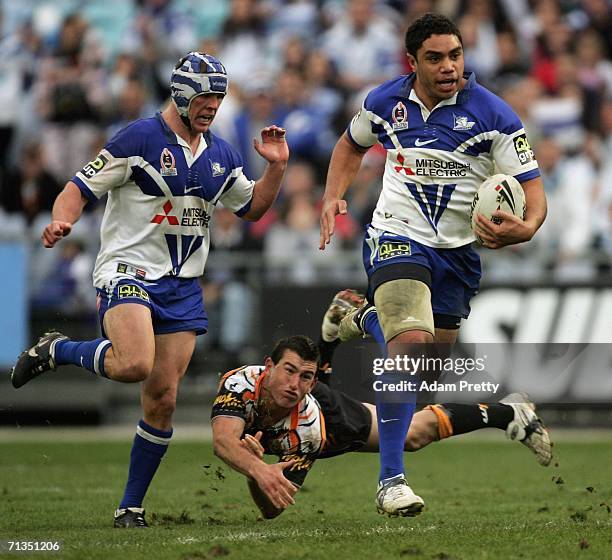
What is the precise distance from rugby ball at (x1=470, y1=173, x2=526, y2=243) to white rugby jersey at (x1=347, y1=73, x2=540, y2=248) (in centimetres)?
16

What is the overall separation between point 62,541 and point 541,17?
12957 millimetres

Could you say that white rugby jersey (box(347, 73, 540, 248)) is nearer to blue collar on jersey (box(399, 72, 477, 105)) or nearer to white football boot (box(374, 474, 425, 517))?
blue collar on jersey (box(399, 72, 477, 105))

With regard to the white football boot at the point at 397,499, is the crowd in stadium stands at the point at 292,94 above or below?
above

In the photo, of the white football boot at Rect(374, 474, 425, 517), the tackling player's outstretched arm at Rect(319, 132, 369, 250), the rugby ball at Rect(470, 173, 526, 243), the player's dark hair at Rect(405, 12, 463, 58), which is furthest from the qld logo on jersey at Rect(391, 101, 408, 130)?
the white football boot at Rect(374, 474, 425, 517)

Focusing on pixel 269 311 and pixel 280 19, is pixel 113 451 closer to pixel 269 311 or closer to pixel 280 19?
pixel 269 311

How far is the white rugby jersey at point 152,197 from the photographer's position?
26.8 feet

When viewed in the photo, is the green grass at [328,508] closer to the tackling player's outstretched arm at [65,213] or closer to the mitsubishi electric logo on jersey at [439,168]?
the tackling player's outstretched arm at [65,213]

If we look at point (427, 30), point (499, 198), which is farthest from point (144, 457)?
point (427, 30)

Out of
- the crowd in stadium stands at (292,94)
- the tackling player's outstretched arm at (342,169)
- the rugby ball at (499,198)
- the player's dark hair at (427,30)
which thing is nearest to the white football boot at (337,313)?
the tackling player's outstretched arm at (342,169)

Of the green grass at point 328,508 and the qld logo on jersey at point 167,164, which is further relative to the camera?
the qld logo on jersey at point 167,164

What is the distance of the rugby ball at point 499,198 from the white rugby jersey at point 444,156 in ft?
0.53

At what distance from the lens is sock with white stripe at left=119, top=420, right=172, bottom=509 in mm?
8297

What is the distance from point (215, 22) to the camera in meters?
19.4

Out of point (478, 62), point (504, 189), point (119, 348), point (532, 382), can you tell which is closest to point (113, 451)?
point (532, 382)
